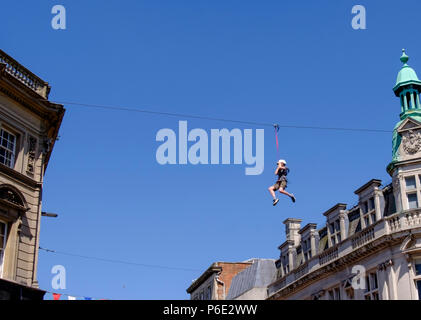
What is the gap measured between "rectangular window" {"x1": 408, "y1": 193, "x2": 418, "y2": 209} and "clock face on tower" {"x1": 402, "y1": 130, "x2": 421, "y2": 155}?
2.15 m

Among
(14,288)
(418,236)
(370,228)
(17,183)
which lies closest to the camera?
(14,288)

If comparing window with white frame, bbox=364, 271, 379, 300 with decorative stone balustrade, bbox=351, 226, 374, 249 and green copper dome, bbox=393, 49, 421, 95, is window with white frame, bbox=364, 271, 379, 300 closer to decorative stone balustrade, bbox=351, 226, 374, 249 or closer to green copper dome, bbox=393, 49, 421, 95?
decorative stone balustrade, bbox=351, 226, 374, 249

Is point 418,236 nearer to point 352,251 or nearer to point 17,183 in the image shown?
point 352,251

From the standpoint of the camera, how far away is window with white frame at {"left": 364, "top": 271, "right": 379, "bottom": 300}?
3252cm

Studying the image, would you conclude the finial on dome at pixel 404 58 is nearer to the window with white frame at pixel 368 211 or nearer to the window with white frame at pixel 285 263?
the window with white frame at pixel 368 211

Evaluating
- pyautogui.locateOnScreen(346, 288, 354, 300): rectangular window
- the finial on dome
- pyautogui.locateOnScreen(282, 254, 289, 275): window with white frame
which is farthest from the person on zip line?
pyautogui.locateOnScreen(282, 254, 289, 275): window with white frame

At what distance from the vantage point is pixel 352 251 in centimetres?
3388

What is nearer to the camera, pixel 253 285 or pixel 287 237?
pixel 287 237

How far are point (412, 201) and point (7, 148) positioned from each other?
18.2 m

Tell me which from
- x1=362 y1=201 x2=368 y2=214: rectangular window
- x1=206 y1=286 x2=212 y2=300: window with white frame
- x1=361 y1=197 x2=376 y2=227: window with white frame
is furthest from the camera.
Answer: x1=206 y1=286 x2=212 y2=300: window with white frame

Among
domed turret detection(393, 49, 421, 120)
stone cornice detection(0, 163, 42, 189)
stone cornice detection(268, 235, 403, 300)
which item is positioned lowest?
stone cornice detection(268, 235, 403, 300)
